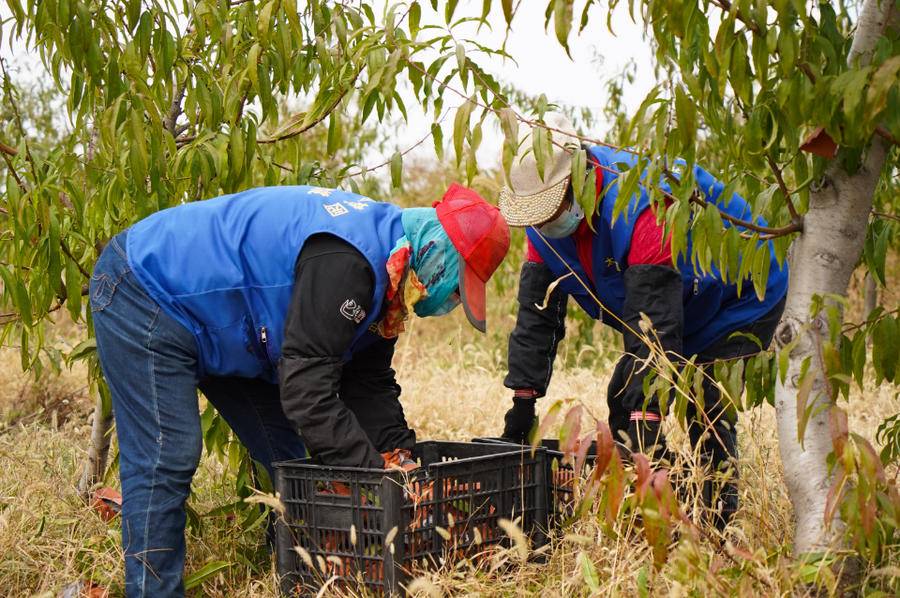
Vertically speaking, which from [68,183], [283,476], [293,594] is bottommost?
[293,594]

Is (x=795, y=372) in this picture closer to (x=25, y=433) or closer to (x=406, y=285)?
(x=406, y=285)

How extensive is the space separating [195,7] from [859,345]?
2.12m

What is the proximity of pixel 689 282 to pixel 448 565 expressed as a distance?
1172 millimetres

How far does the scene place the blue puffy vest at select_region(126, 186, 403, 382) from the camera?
2756 millimetres

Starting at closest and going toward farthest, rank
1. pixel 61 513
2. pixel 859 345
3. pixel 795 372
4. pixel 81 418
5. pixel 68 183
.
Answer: pixel 859 345, pixel 795 372, pixel 68 183, pixel 61 513, pixel 81 418

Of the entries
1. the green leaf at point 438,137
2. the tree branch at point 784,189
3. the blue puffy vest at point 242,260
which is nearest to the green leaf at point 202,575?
the blue puffy vest at point 242,260

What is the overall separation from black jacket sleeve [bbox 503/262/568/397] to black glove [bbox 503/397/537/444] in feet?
0.18

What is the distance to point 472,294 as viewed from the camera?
2.78m

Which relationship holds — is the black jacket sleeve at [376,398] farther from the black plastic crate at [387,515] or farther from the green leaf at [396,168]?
the green leaf at [396,168]

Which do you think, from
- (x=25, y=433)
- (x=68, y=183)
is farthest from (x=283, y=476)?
(x=25, y=433)

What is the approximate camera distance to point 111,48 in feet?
10.1

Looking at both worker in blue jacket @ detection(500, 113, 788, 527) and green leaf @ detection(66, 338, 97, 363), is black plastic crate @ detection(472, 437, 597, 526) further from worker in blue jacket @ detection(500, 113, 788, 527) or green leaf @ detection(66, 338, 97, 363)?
green leaf @ detection(66, 338, 97, 363)

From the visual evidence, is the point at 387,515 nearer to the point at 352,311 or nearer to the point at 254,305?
the point at 352,311

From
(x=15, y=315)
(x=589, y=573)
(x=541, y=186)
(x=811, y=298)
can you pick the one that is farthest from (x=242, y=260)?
(x=811, y=298)
